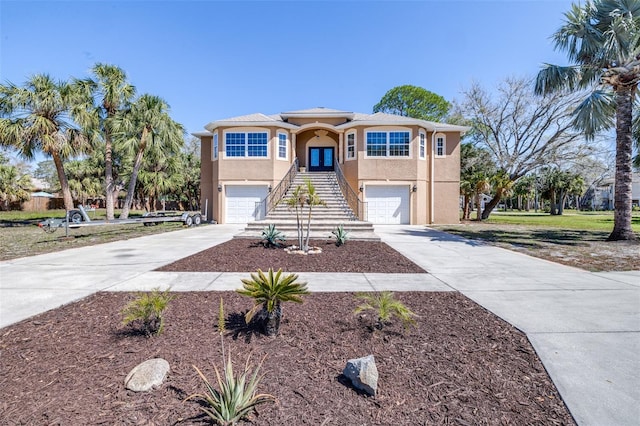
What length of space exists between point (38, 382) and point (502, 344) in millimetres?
4391

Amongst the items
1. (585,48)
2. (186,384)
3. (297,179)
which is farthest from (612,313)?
(297,179)

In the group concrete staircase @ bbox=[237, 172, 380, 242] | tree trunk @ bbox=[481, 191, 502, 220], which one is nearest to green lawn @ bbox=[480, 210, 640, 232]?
tree trunk @ bbox=[481, 191, 502, 220]

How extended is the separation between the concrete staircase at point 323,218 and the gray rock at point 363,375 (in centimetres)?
806

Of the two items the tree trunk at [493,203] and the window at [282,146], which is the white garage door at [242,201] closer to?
the window at [282,146]

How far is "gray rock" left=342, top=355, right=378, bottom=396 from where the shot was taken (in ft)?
8.15

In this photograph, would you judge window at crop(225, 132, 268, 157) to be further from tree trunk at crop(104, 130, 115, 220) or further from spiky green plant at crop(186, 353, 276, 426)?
spiky green plant at crop(186, 353, 276, 426)

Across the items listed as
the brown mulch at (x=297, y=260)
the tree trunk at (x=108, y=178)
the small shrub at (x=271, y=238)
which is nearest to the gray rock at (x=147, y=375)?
the brown mulch at (x=297, y=260)

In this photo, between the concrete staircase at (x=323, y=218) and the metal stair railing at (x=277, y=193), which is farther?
the metal stair railing at (x=277, y=193)

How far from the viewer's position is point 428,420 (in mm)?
2221

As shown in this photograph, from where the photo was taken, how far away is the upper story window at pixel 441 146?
19547mm

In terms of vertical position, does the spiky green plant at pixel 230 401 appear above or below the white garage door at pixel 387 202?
below

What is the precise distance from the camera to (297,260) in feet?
24.9

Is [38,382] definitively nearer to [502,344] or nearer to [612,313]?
[502,344]

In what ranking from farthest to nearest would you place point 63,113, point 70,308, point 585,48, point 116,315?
1. point 63,113
2. point 585,48
3. point 70,308
4. point 116,315
